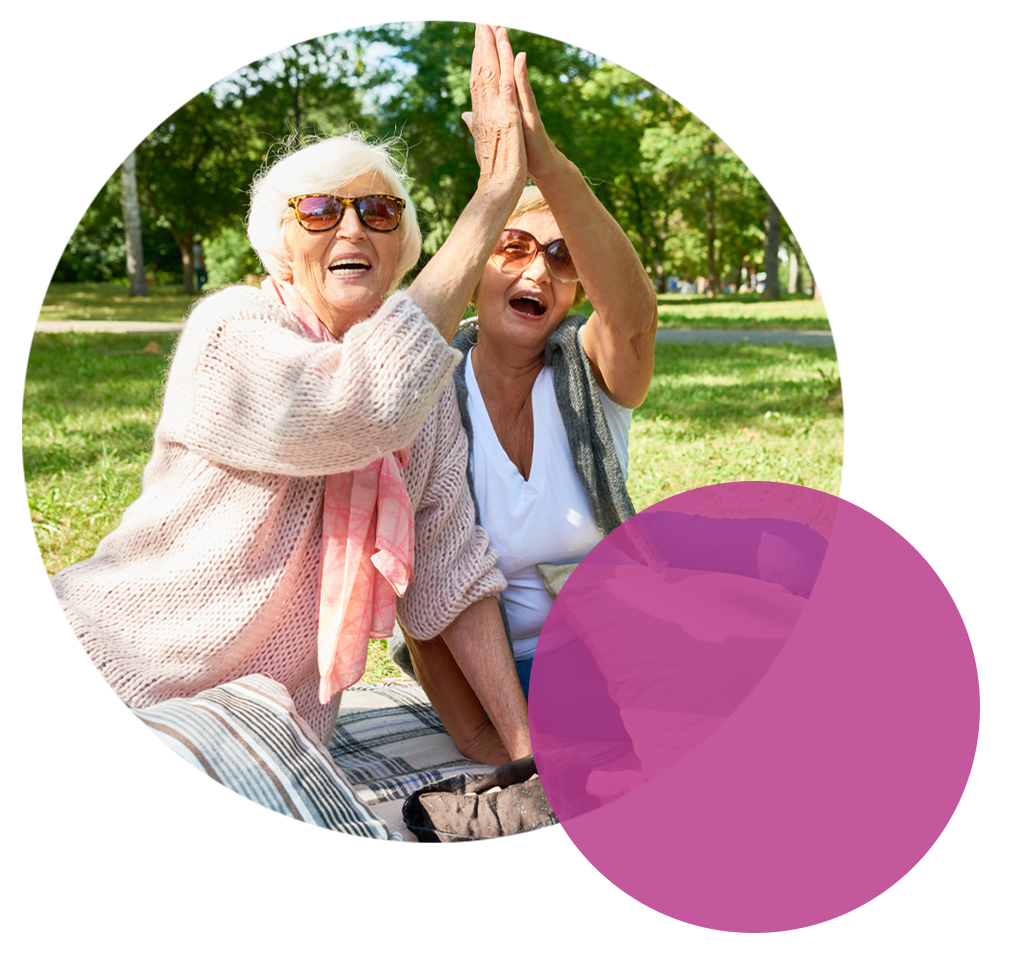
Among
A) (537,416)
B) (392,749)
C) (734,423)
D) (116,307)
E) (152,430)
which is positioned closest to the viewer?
(537,416)

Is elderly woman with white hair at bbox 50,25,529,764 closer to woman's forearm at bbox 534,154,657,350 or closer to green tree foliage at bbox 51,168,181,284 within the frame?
woman's forearm at bbox 534,154,657,350

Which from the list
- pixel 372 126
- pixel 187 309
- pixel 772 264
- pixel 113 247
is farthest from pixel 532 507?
pixel 772 264

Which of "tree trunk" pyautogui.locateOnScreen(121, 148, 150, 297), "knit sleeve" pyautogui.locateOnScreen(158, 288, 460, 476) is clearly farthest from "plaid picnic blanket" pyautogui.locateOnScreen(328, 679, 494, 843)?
"tree trunk" pyautogui.locateOnScreen(121, 148, 150, 297)

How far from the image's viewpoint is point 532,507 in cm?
279

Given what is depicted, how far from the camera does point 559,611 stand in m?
2.22

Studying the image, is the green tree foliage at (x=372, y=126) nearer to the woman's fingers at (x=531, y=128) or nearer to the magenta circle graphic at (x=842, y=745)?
the woman's fingers at (x=531, y=128)

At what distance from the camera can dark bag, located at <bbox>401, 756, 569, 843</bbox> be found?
238cm

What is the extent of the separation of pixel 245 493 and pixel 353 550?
10.8 inches

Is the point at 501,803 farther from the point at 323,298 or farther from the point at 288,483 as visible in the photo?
the point at 323,298

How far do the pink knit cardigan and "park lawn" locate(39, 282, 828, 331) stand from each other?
19.5 inches

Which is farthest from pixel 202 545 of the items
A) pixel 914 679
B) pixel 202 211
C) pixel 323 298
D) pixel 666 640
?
pixel 202 211

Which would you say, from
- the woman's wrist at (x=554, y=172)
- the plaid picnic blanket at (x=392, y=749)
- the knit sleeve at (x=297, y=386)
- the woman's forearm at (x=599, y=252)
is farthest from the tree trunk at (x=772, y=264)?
the knit sleeve at (x=297, y=386)

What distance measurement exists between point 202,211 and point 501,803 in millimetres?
9977

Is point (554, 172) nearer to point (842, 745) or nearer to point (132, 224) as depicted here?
point (842, 745)
